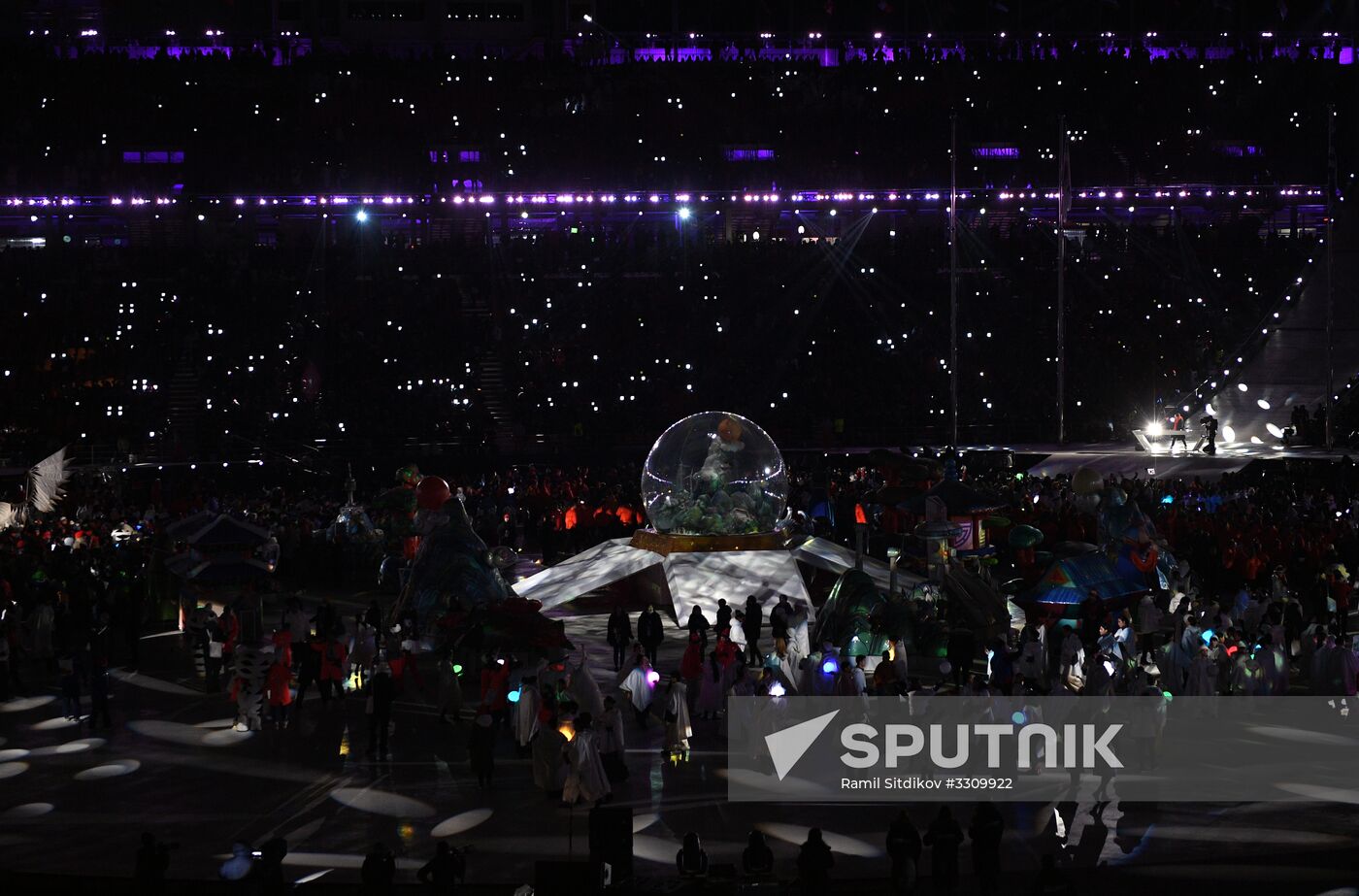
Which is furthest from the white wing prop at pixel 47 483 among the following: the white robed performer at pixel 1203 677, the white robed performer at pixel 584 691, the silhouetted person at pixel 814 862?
the silhouetted person at pixel 814 862

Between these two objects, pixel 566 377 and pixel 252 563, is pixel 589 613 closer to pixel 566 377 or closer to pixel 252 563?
pixel 252 563

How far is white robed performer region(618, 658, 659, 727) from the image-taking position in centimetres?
1888

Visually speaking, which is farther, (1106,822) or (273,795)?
(273,795)

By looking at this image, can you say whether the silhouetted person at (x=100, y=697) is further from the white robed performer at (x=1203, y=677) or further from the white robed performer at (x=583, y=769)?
the white robed performer at (x=1203, y=677)

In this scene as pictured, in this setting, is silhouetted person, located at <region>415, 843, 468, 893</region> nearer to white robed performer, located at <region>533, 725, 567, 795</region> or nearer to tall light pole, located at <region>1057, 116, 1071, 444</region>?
white robed performer, located at <region>533, 725, 567, 795</region>

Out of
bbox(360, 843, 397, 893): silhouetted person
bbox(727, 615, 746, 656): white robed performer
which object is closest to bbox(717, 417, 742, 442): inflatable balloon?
bbox(727, 615, 746, 656): white robed performer

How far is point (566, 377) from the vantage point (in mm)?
46656

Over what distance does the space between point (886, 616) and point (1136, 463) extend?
18.8 meters

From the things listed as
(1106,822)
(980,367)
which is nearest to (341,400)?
(980,367)

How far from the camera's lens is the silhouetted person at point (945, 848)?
12547 millimetres

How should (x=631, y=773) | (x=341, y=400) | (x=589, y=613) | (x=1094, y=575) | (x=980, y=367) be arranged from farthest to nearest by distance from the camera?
(x=980, y=367) < (x=341, y=400) < (x=589, y=613) < (x=1094, y=575) < (x=631, y=773)

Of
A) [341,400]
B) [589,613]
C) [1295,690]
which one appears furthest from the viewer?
[341,400]

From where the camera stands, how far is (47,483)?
33.4 metres

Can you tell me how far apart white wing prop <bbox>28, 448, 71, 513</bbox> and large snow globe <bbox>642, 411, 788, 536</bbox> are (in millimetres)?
13695
